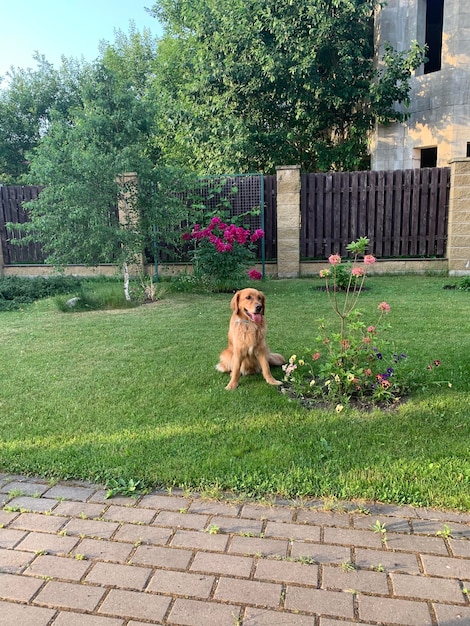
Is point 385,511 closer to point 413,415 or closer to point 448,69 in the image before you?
point 413,415

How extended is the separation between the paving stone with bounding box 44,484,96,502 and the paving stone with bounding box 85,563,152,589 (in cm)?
62

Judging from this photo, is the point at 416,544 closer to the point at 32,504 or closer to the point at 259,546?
the point at 259,546

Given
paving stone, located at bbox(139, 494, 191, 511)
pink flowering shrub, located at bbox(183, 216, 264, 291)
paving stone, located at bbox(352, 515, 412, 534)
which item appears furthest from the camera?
pink flowering shrub, located at bbox(183, 216, 264, 291)

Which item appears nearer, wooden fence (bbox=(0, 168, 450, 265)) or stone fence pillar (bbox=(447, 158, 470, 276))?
stone fence pillar (bbox=(447, 158, 470, 276))

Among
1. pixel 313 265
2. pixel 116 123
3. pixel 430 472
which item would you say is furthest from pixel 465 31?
pixel 430 472

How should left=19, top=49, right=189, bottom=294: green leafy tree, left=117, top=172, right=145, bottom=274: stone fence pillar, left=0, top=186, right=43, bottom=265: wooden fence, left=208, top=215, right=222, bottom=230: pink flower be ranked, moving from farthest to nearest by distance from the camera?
left=0, top=186, right=43, bottom=265: wooden fence → left=208, top=215, right=222, bottom=230: pink flower → left=117, top=172, right=145, bottom=274: stone fence pillar → left=19, top=49, right=189, bottom=294: green leafy tree

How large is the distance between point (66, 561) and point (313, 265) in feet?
34.2

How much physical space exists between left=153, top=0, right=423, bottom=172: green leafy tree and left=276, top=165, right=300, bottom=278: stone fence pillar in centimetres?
392

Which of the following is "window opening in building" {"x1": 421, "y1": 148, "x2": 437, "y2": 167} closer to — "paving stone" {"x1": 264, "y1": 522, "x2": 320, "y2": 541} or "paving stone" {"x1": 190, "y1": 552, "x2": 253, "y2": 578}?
"paving stone" {"x1": 264, "y1": 522, "x2": 320, "y2": 541}

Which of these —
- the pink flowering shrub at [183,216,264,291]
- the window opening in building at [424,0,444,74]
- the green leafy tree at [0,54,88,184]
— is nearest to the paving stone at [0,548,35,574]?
the pink flowering shrub at [183,216,264,291]

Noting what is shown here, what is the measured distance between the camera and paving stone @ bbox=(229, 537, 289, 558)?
7.47ft

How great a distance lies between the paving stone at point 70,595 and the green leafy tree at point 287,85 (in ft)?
46.1

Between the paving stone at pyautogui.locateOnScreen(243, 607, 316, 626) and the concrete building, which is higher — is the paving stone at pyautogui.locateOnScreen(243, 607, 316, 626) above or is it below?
below

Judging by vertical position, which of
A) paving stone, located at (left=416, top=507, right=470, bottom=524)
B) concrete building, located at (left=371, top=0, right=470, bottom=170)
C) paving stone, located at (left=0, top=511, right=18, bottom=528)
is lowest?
paving stone, located at (left=0, top=511, right=18, bottom=528)
